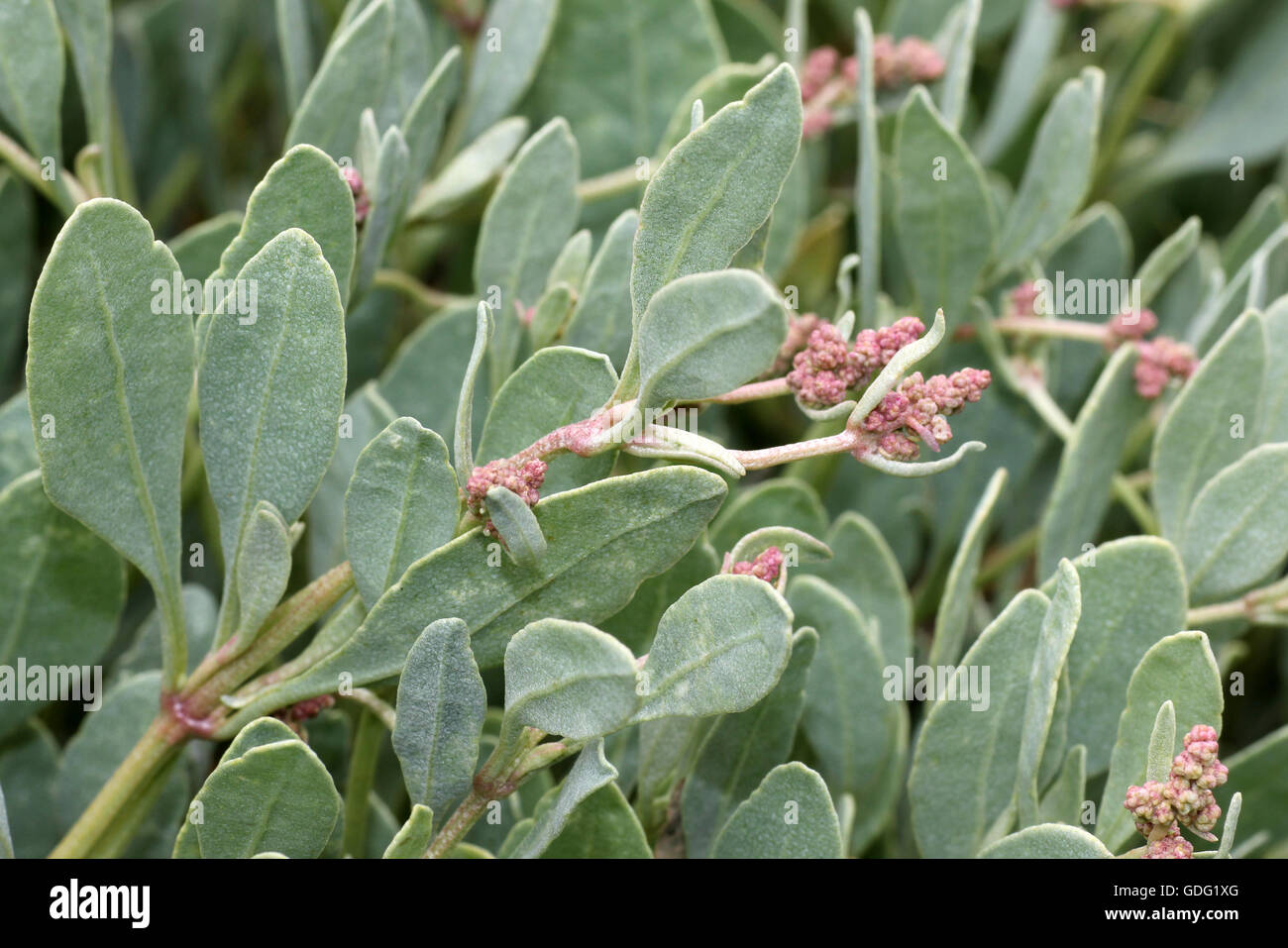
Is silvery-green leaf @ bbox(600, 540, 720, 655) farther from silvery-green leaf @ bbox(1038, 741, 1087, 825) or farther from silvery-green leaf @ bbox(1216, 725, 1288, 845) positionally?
silvery-green leaf @ bbox(1216, 725, 1288, 845)

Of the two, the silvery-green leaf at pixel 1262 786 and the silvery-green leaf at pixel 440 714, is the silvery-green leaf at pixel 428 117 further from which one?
the silvery-green leaf at pixel 1262 786

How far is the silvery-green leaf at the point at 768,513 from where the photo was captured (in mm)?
1099

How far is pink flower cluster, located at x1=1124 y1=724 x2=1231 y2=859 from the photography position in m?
0.84

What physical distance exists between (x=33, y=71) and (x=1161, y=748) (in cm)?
103

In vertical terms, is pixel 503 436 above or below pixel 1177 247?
below

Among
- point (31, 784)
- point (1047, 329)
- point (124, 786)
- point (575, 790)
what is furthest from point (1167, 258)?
point (31, 784)

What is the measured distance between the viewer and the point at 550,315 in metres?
1.02

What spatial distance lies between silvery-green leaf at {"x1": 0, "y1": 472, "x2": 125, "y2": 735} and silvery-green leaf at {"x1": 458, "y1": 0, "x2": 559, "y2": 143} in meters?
0.57

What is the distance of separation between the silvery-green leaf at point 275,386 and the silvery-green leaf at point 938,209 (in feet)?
1.97

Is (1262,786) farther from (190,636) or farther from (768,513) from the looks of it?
(190,636)
